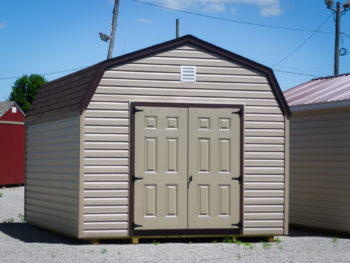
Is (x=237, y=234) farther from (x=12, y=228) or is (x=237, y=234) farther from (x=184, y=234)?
(x=12, y=228)

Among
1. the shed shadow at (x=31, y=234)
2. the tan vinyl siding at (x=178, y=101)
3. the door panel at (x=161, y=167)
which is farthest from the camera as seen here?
the shed shadow at (x=31, y=234)

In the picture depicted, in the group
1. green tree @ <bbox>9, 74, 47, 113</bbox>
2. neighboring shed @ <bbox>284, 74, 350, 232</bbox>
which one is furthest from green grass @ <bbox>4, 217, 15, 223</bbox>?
green tree @ <bbox>9, 74, 47, 113</bbox>

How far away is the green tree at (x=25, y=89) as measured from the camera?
214 ft

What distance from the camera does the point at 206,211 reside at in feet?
32.2

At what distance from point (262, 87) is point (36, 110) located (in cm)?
460

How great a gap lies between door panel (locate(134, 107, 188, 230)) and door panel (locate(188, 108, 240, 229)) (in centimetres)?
15

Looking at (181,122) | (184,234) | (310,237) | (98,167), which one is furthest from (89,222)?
(310,237)

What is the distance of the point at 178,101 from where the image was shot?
9797 millimetres

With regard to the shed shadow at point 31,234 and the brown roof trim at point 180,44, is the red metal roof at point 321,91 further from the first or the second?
the shed shadow at point 31,234

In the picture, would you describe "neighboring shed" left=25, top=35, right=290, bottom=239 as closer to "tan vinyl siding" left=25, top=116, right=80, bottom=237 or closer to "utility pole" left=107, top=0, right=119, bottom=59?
"tan vinyl siding" left=25, top=116, right=80, bottom=237

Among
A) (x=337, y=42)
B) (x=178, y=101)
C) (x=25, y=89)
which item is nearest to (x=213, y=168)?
(x=178, y=101)

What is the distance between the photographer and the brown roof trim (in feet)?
31.1

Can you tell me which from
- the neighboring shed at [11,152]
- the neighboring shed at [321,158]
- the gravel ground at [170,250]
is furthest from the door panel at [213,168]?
the neighboring shed at [11,152]

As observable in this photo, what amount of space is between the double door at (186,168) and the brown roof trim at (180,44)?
0.82 meters
